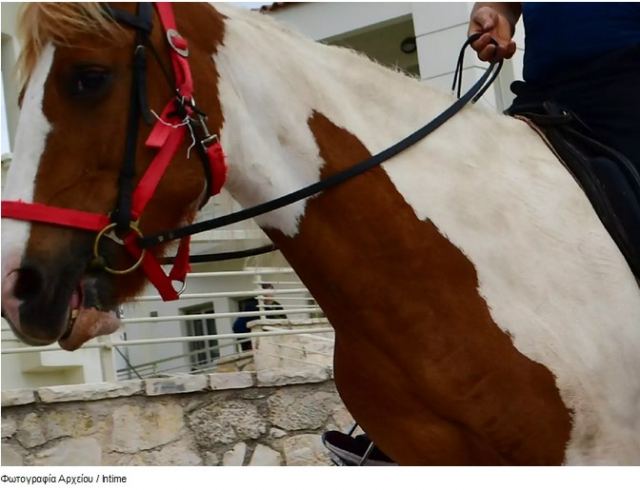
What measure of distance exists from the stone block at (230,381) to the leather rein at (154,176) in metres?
2.34

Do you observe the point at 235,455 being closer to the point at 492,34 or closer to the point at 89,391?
the point at 89,391

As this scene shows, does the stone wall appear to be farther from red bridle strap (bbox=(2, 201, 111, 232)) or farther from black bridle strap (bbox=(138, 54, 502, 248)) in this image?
red bridle strap (bbox=(2, 201, 111, 232))

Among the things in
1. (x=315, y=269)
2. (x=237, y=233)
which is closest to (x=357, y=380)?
(x=315, y=269)

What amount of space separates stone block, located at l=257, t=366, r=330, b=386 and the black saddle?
95.3 inches

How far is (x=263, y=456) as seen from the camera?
186 inches

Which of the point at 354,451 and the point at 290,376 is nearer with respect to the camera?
the point at 354,451

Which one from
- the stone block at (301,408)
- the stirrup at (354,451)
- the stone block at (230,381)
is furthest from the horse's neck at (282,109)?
the stone block at (301,408)

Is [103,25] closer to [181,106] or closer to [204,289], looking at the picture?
[181,106]

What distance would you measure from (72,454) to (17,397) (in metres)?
0.38

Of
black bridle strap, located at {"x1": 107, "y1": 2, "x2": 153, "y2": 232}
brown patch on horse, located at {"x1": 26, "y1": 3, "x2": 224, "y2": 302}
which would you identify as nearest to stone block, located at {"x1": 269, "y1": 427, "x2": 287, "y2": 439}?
brown patch on horse, located at {"x1": 26, "y1": 3, "x2": 224, "y2": 302}

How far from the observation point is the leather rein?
6.99ft

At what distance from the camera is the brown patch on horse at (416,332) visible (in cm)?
228

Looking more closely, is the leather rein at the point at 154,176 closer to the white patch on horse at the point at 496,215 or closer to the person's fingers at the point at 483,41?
the white patch on horse at the point at 496,215

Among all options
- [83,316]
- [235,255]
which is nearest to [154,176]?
[83,316]
